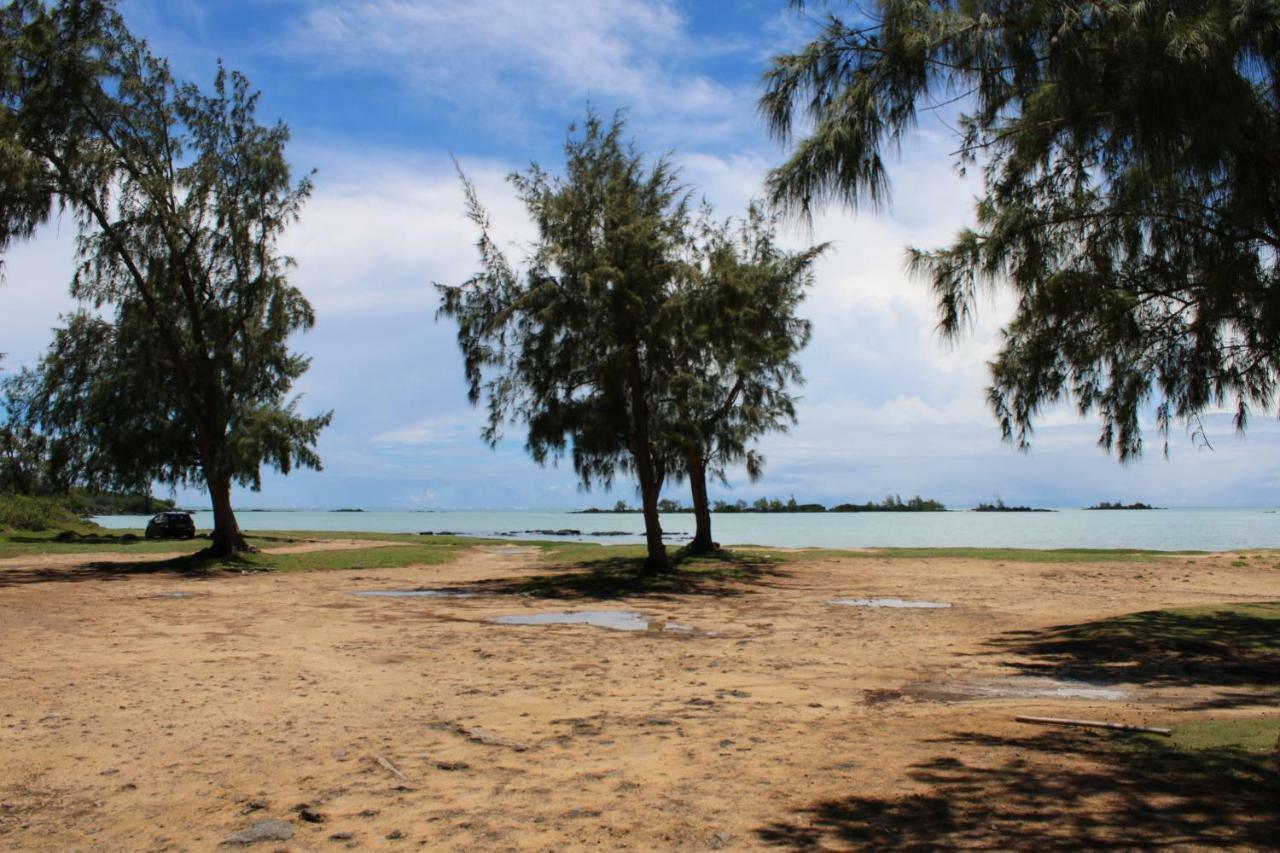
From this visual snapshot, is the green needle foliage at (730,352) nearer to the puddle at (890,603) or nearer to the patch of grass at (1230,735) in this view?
the puddle at (890,603)

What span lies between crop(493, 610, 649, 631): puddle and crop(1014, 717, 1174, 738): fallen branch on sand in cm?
716

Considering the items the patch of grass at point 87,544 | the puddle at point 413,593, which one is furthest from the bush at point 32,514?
the puddle at point 413,593

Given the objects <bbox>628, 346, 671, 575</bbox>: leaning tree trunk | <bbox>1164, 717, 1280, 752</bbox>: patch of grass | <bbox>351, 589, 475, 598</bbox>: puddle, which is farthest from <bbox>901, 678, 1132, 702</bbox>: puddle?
<bbox>628, 346, 671, 575</bbox>: leaning tree trunk

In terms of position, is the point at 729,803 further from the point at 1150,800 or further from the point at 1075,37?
the point at 1075,37

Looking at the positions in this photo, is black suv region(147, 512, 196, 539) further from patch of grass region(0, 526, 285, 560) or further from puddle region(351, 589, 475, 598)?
puddle region(351, 589, 475, 598)

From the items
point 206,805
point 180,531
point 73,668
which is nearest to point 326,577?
point 73,668

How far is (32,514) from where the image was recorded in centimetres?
4541

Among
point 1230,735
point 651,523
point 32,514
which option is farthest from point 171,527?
point 1230,735

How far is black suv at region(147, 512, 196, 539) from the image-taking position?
42.3 meters

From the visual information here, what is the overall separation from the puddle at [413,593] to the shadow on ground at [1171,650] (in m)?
10.4

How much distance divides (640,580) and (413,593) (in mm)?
5473

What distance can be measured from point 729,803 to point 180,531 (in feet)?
144

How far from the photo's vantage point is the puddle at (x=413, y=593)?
1792cm

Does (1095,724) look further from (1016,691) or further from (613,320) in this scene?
(613,320)
